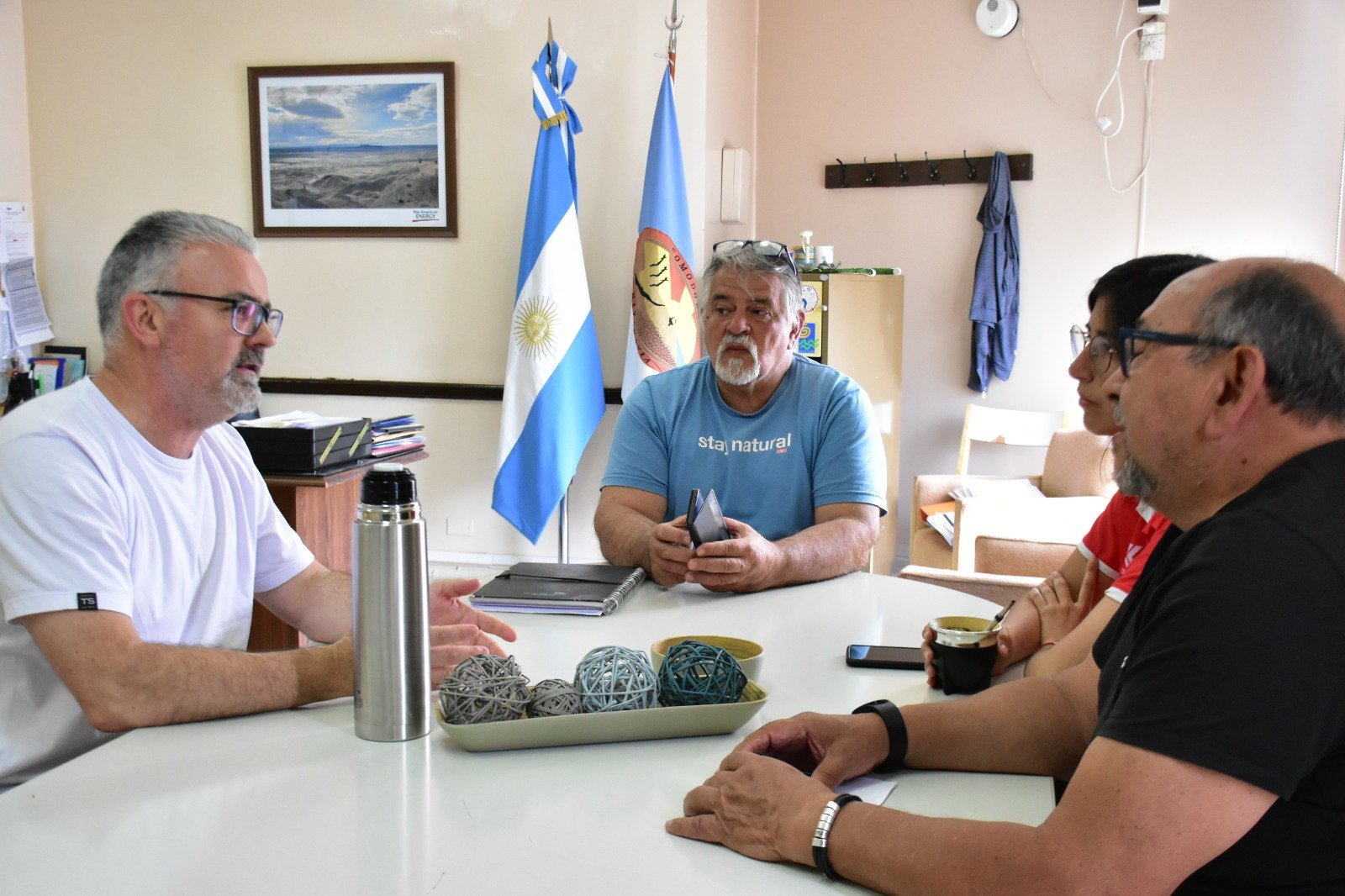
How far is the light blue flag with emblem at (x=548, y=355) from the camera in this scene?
151 inches

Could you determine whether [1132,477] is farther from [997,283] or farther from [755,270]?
[997,283]

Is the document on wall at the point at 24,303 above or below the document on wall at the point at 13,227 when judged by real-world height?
below

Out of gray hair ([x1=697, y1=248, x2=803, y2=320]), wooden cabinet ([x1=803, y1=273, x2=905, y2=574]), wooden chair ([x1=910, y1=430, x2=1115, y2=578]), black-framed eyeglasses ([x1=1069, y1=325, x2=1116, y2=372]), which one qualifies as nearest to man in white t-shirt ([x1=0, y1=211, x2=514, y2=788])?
black-framed eyeglasses ([x1=1069, y1=325, x2=1116, y2=372])

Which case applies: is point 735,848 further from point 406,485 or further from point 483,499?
point 483,499

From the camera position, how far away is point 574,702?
1274 mm

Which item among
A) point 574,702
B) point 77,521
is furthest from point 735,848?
point 77,521

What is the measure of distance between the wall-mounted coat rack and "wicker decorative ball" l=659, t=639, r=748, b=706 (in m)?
4.46

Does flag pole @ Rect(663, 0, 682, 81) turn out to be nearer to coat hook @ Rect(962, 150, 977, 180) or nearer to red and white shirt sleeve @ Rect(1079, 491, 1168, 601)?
coat hook @ Rect(962, 150, 977, 180)

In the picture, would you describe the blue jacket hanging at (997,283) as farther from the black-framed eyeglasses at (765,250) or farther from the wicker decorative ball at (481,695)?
the wicker decorative ball at (481,695)

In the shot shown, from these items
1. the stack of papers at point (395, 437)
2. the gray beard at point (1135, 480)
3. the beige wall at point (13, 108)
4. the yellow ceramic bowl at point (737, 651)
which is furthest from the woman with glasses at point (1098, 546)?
the beige wall at point (13, 108)

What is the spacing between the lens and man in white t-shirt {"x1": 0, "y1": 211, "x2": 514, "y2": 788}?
138 cm

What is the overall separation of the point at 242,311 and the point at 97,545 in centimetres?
47

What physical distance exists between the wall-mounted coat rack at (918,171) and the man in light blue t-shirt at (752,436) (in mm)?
2909

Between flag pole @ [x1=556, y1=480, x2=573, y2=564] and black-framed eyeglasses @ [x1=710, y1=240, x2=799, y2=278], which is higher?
black-framed eyeglasses @ [x1=710, y1=240, x2=799, y2=278]
